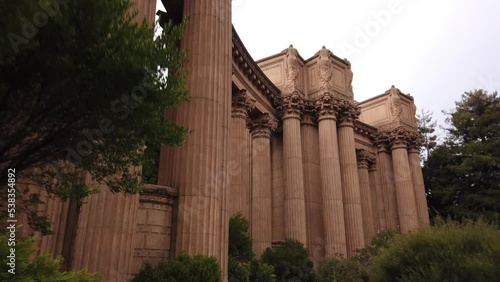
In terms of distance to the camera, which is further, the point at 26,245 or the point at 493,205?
the point at 493,205

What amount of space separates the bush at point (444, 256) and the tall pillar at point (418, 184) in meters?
27.9

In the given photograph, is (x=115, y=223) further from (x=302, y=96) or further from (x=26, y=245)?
(x=302, y=96)

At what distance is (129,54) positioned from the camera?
609 cm

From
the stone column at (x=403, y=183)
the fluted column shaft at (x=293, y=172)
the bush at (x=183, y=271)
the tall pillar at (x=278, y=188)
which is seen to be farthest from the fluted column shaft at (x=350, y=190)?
the bush at (x=183, y=271)

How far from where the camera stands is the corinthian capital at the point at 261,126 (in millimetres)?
30172

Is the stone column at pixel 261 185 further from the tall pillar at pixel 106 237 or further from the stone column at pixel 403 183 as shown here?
the stone column at pixel 403 183

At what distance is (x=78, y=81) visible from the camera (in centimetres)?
611

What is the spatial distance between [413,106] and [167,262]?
1659 inches

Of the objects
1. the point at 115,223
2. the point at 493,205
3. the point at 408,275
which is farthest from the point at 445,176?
the point at 115,223

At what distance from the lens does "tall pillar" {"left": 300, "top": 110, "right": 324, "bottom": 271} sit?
29.7 meters

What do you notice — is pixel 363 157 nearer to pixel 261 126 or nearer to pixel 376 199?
pixel 376 199

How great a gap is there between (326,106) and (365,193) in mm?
12553

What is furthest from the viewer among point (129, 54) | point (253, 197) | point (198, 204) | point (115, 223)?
point (253, 197)

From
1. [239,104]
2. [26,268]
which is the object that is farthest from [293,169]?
[26,268]
